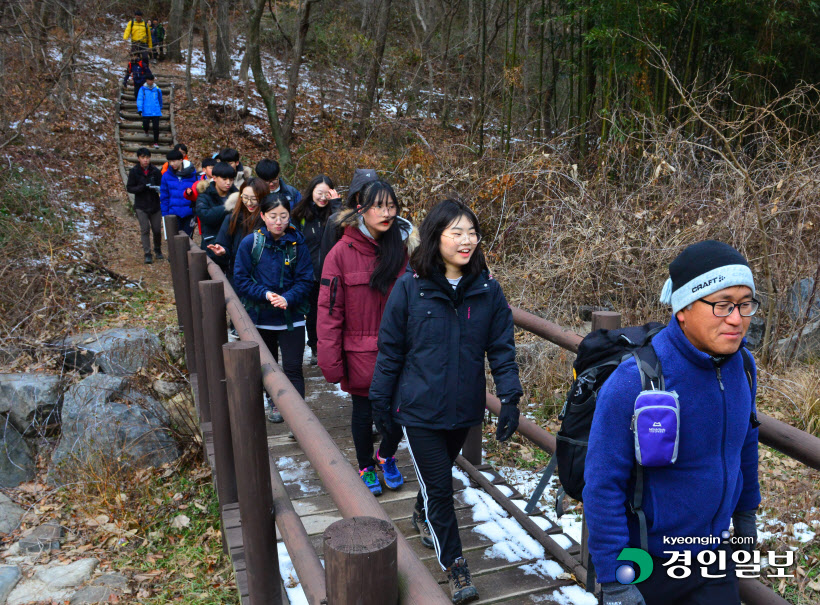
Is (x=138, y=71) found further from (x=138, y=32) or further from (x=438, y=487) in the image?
(x=438, y=487)

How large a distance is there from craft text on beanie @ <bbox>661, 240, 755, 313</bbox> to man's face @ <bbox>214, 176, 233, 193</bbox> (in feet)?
17.2

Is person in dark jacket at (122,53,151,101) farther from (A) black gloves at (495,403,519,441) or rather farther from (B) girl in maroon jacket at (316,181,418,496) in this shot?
(A) black gloves at (495,403,519,441)

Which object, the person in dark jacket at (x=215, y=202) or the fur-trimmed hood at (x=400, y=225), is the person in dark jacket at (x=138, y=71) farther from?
the fur-trimmed hood at (x=400, y=225)

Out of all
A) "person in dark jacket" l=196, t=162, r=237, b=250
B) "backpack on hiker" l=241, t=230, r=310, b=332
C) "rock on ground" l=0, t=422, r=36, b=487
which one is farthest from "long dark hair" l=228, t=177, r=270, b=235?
"rock on ground" l=0, t=422, r=36, b=487

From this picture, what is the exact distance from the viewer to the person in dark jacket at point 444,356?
9.76 ft

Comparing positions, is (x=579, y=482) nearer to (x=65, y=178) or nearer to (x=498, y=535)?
(x=498, y=535)

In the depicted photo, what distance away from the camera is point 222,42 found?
2155 centimetres

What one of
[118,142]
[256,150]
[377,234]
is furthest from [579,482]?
[256,150]

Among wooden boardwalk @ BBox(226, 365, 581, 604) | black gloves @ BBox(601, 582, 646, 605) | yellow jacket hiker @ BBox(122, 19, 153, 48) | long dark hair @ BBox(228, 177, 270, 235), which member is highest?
yellow jacket hiker @ BBox(122, 19, 153, 48)

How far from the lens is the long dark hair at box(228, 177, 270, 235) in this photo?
5.39m

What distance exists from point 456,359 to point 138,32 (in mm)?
19609

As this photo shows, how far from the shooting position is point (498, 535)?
12.0 ft

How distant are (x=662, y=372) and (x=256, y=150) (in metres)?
18.3

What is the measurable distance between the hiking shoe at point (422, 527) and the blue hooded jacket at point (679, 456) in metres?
1.70
